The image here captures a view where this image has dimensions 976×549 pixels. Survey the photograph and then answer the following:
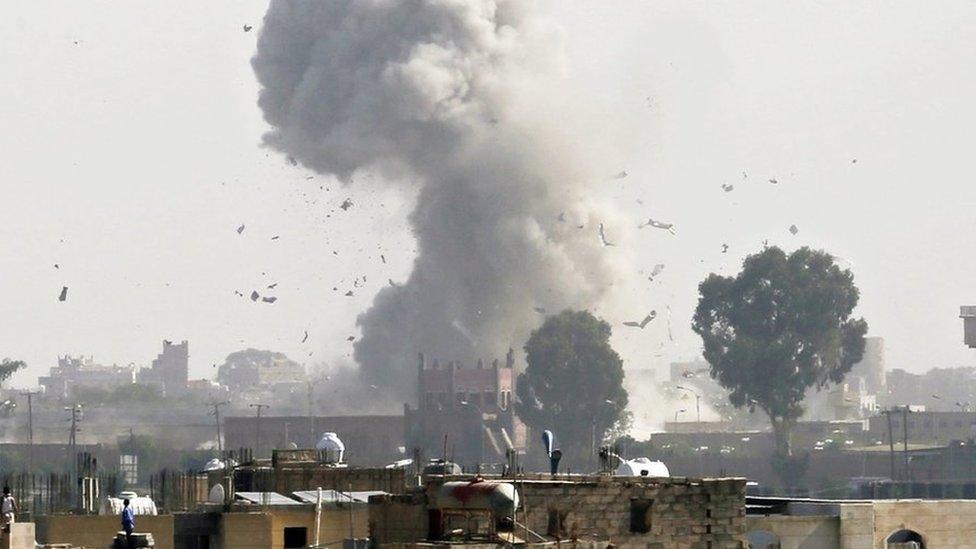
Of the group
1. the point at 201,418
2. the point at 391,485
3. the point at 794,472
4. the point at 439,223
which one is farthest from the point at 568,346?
the point at 391,485

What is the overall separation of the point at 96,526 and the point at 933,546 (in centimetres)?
928

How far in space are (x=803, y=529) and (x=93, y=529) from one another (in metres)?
7.77

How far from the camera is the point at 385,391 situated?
161 metres

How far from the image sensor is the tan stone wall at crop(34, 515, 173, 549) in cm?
2880

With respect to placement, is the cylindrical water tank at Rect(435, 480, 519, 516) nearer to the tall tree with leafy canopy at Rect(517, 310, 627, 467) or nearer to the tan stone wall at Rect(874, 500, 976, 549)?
the tan stone wall at Rect(874, 500, 976, 549)

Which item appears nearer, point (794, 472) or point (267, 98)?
point (794, 472)

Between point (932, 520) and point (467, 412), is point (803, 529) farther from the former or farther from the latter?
point (467, 412)

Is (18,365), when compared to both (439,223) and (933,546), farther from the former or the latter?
(933,546)

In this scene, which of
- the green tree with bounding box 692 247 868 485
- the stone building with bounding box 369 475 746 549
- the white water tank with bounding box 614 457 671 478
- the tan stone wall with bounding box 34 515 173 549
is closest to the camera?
the stone building with bounding box 369 475 746 549

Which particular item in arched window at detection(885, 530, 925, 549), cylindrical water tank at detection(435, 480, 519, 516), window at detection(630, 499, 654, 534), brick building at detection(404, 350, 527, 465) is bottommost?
arched window at detection(885, 530, 925, 549)

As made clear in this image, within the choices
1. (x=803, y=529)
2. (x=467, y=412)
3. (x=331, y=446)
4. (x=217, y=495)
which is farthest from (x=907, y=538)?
(x=467, y=412)

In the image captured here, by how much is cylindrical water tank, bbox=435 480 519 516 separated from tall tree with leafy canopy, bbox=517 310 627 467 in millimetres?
110073

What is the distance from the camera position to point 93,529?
95.7 ft

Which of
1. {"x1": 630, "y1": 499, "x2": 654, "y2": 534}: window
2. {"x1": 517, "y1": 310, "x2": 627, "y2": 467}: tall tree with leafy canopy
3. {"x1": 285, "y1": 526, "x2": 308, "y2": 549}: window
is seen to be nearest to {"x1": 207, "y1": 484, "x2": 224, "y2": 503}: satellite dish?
{"x1": 285, "y1": 526, "x2": 308, "y2": 549}: window
